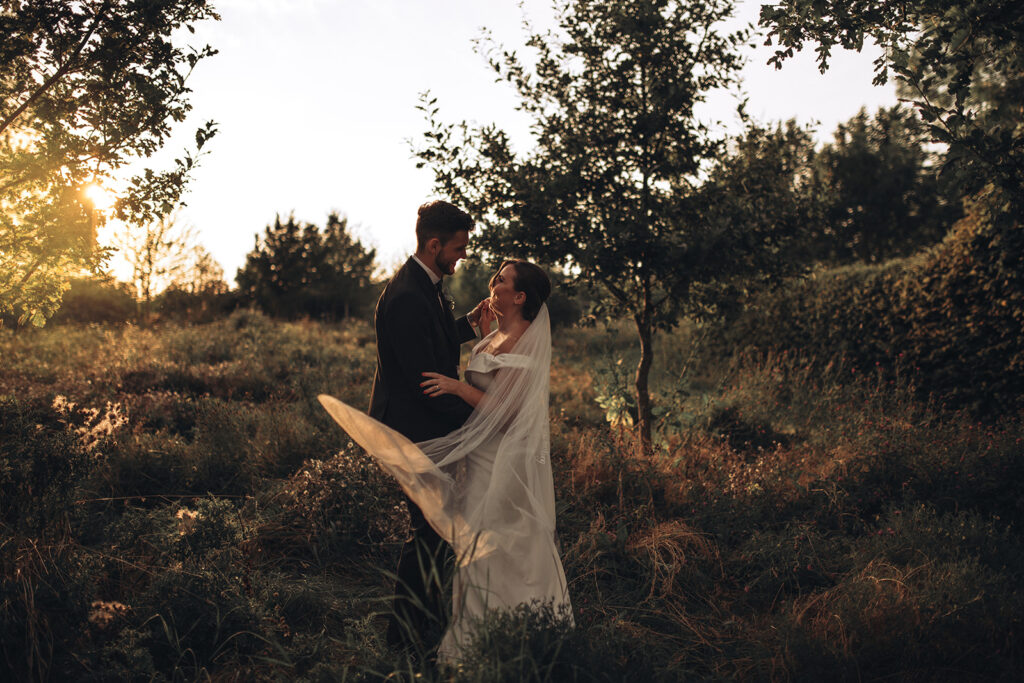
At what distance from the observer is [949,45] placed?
3.80 meters

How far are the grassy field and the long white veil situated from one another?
431 mm

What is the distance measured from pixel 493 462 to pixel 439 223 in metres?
1.29

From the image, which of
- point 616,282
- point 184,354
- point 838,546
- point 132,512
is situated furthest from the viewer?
point 184,354

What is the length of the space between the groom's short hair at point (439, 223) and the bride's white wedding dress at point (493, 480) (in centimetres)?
68

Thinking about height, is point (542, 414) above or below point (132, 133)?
below

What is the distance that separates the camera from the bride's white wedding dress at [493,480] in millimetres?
3111

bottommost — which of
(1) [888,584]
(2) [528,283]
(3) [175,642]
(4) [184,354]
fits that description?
(3) [175,642]

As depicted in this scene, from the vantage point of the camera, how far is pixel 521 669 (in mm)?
2529

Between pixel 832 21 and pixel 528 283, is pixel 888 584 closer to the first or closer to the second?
pixel 528 283

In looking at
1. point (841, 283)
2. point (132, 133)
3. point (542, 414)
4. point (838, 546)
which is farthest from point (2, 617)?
point (841, 283)

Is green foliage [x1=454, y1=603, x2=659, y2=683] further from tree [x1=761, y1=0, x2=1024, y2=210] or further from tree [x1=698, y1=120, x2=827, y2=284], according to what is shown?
tree [x1=698, y1=120, x2=827, y2=284]

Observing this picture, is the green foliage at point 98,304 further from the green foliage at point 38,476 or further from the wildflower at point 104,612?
the wildflower at point 104,612

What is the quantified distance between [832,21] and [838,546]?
3555 millimetres

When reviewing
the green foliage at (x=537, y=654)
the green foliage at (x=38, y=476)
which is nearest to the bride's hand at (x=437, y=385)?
the green foliage at (x=537, y=654)
